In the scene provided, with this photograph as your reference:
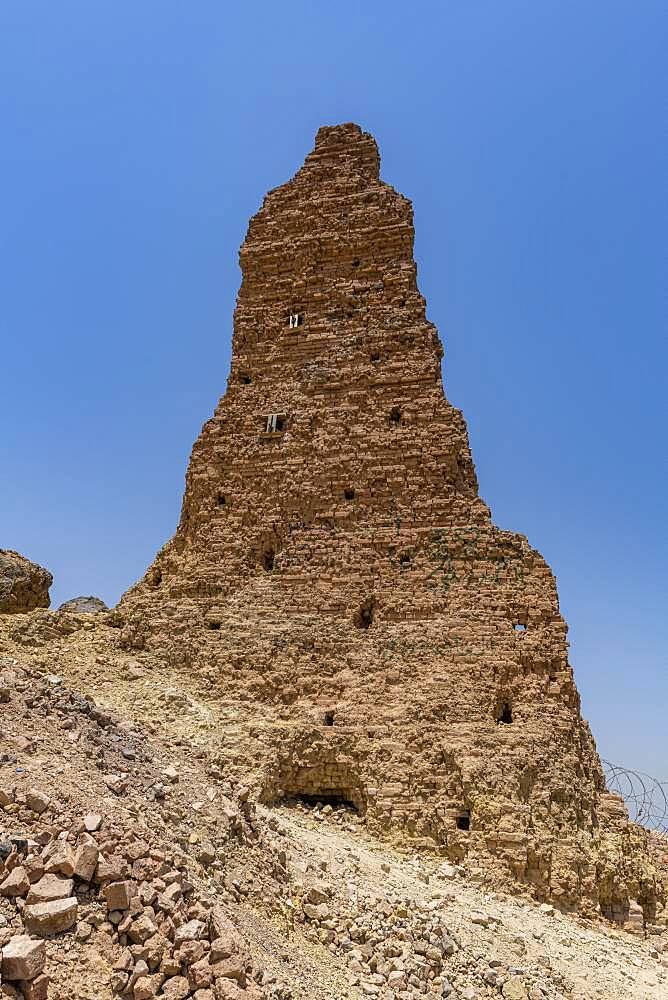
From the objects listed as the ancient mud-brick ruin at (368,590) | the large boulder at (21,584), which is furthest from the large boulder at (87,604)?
the ancient mud-brick ruin at (368,590)

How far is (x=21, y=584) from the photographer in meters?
14.3

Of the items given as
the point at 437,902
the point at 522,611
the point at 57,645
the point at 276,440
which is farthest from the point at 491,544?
the point at 57,645

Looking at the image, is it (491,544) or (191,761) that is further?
(491,544)

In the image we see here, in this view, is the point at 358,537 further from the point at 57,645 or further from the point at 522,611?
the point at 57,645

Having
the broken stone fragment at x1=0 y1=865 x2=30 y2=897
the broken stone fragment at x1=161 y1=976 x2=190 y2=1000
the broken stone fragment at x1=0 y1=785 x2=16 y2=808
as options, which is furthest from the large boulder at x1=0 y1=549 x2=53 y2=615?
the broken stone fragment at x1=161 y1=976 x2=190 y2=1000

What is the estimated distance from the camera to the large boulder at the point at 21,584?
1402 centimetres

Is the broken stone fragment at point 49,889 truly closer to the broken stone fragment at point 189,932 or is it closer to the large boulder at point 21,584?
the broken stone fragment at point 189,932

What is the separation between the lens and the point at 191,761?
30.2ft

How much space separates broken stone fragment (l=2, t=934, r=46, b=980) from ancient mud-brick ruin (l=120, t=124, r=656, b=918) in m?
6.83

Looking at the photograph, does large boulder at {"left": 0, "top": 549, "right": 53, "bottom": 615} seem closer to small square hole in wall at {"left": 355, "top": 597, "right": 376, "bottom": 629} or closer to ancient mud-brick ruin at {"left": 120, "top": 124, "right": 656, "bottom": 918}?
ancient mud-brick ruin at {"left": 120, "top": 124, "right": 656, "bottom": 918}

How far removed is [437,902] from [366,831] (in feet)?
7.86

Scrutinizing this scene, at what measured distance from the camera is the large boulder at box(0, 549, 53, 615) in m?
14.0

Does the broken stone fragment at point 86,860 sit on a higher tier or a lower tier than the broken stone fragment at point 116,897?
higher

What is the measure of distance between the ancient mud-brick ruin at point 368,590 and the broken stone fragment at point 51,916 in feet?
21.1
